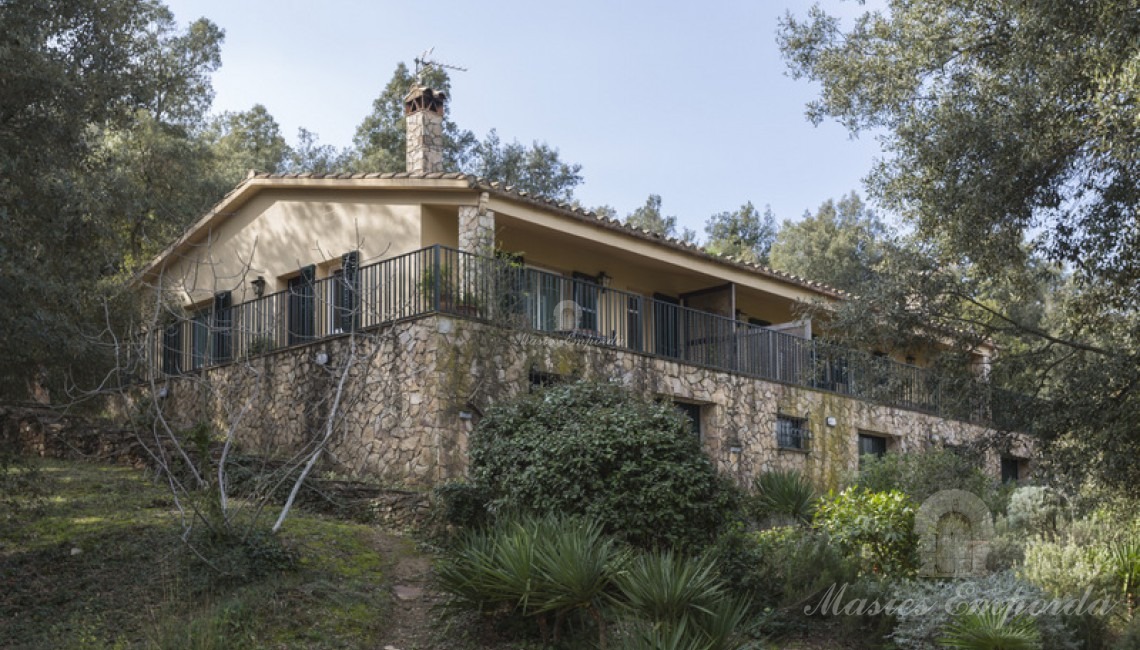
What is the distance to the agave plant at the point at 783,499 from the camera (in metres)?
15.3

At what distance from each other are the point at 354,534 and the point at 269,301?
7842 millimetres

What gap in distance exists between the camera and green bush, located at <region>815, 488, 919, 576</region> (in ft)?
39.2

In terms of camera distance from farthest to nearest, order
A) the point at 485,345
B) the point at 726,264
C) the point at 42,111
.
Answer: the point at 726,264 < the point at 485,345 < the point at 42,111

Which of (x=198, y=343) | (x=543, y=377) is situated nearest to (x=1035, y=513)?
(x=543, y=377)

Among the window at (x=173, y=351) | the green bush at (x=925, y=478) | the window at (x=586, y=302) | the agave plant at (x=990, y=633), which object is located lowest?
the agave plant at (x=990, y=633)

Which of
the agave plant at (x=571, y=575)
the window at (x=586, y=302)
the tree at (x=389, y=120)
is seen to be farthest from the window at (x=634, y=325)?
the tree at (x=389, y=120)

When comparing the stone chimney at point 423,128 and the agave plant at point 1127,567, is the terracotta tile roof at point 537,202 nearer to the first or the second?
the stone chimney at point 423,128

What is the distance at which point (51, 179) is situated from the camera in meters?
11.6

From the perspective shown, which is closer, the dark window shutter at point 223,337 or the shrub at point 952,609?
the shrub at point 952,609

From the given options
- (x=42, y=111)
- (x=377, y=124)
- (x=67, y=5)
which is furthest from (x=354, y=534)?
(x=377, y=124)

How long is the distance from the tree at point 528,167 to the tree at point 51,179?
23880 millimetres

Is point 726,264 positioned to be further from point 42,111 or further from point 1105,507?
point 42,111

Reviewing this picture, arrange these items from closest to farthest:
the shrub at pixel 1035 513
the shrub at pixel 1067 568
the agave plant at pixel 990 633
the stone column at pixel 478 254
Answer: the agave plant at pixel 990 633 < the shrub at pixel 1067 568 < the shrub at pixel 1035 513 < the stone column at pixel 478 254

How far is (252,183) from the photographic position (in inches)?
763
